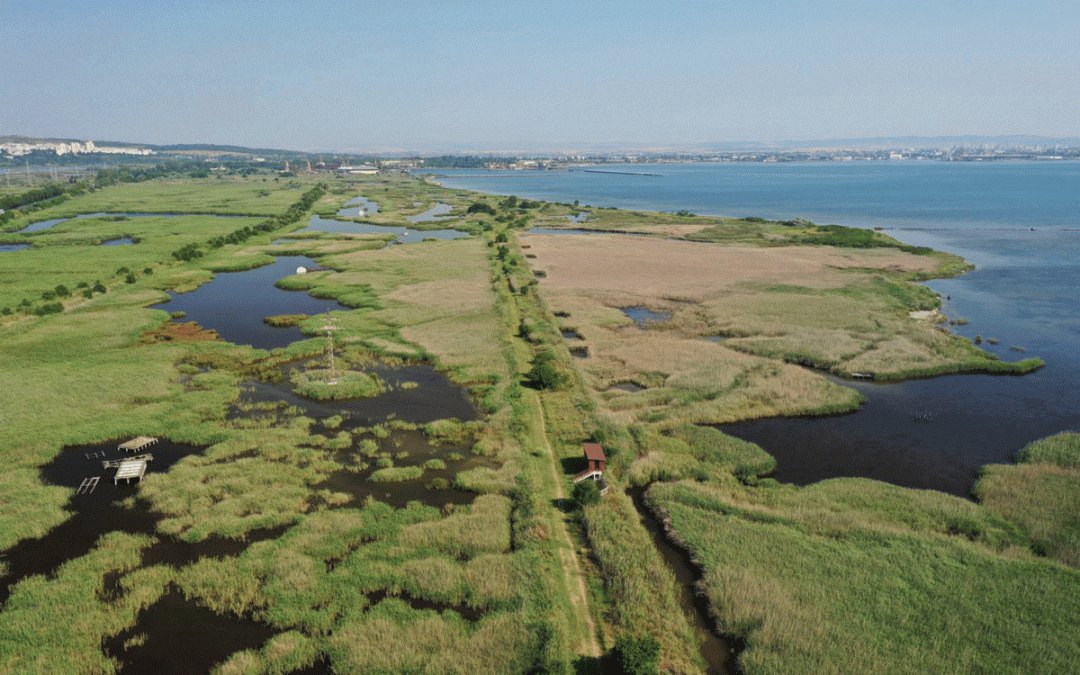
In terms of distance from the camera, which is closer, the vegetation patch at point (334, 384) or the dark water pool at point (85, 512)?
the dark water pool at point (85, 512)

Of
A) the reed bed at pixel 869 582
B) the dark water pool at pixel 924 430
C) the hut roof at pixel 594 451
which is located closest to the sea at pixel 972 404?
the dark water pool at pixel 924 430

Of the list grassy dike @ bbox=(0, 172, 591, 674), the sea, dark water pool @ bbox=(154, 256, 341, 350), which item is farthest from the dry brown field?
dark water pool @ bbox=(154, 256, 341, 350)

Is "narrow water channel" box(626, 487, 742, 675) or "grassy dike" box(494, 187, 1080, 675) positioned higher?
"grassy dike" box(494, 187, 1080, 675)

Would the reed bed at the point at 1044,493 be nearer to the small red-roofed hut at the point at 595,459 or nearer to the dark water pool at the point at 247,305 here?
the small red-roofed hut at the point at 595,459

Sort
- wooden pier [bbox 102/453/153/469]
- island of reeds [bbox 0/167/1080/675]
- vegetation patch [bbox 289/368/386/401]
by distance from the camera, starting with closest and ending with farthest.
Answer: island of reeds [bbox 0/167/1080/675], wooden pier [bbox 102/453/153/469], vegetation patch [bbox 289/368/386/401]

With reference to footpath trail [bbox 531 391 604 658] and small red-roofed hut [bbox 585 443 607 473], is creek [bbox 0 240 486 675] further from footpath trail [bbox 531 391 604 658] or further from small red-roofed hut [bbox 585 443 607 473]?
small red-roofed hut [bbox 585 443 607 473]
